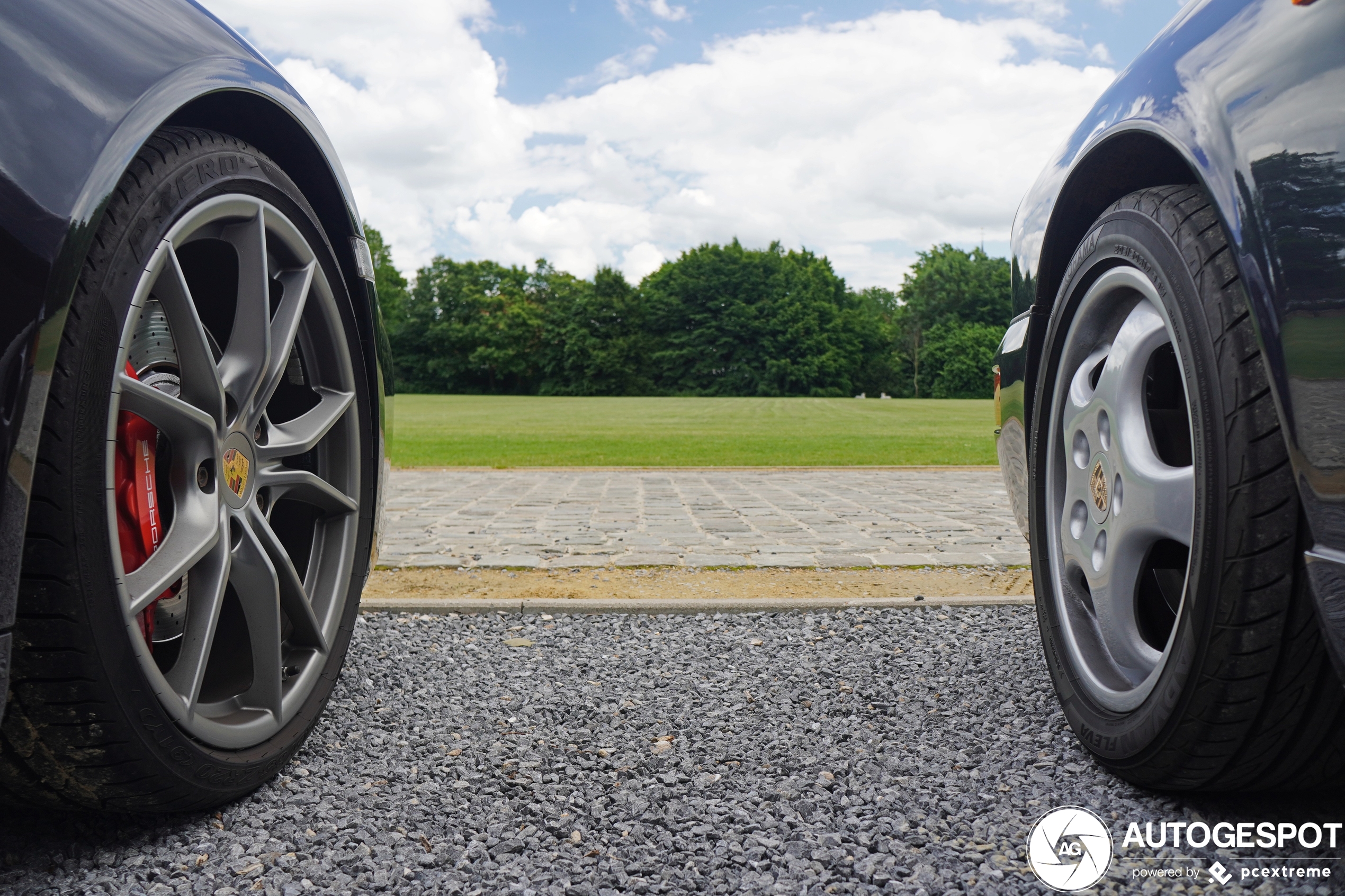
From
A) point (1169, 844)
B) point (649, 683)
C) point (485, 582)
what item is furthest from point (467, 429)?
point (1169, 844)

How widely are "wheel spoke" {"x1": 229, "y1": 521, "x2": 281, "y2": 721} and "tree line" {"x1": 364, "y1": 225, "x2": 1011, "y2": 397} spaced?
66467 mm

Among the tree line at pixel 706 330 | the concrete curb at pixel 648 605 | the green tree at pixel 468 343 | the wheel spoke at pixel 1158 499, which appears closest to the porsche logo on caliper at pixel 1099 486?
the wheel spoke at pixel 1158 499

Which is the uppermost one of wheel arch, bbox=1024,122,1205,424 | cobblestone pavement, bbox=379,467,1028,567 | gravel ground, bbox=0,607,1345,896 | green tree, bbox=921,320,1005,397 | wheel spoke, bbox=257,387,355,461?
green tree, bbox=921,320,1005,397

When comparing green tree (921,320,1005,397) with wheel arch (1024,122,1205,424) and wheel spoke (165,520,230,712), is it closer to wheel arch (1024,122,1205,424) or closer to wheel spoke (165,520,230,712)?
wheel arch (1024,122,1205,424)

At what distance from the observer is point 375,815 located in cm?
188

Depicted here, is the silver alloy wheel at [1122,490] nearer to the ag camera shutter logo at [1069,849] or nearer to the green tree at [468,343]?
the ag camera shutter logo at [1069,849]

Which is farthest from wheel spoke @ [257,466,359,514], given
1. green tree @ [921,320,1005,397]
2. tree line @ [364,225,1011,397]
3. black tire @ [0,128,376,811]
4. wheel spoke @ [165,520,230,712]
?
green tree @ [921,320,1005,397]

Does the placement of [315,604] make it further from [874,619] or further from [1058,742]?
[874,619]

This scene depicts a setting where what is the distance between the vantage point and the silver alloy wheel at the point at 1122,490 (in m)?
1.84

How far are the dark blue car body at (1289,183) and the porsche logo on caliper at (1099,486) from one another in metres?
0.59

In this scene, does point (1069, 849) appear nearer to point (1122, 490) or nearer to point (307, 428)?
point (1122, 490)

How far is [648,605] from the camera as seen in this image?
12.2 feet

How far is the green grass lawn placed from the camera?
1232 centimetres

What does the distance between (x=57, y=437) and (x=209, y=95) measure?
0.81m
